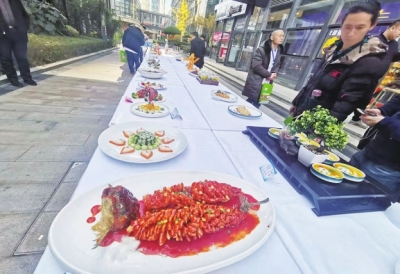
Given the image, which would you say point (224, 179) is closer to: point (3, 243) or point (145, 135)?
point (145, 135)

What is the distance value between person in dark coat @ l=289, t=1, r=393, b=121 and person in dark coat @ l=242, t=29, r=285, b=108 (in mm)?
1235

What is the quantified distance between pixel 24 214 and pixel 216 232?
1.64 meters

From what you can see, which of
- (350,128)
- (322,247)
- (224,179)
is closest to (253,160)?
(224,179)

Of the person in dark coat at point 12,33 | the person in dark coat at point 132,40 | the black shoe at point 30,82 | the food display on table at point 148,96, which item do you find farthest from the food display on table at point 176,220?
the person in dark coat at point 132,40

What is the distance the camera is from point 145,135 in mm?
1062

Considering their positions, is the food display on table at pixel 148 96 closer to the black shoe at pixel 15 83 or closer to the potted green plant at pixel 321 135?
the potted green plant at pixel 321 135

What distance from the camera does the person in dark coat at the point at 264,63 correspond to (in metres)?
2.77

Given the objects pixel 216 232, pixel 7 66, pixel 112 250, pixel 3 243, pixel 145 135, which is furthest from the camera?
pixel 7 66

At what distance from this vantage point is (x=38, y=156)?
1.99 metres

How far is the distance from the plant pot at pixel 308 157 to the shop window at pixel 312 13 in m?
6.99

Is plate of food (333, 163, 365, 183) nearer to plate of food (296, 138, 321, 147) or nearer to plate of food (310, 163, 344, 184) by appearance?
plate of food (310, 163, 344, 184)

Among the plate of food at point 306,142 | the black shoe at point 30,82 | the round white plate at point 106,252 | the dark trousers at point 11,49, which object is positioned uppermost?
the plate of food at point 306,142

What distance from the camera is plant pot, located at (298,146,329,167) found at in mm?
934

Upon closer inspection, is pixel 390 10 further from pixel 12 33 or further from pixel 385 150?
pixel 12 33
